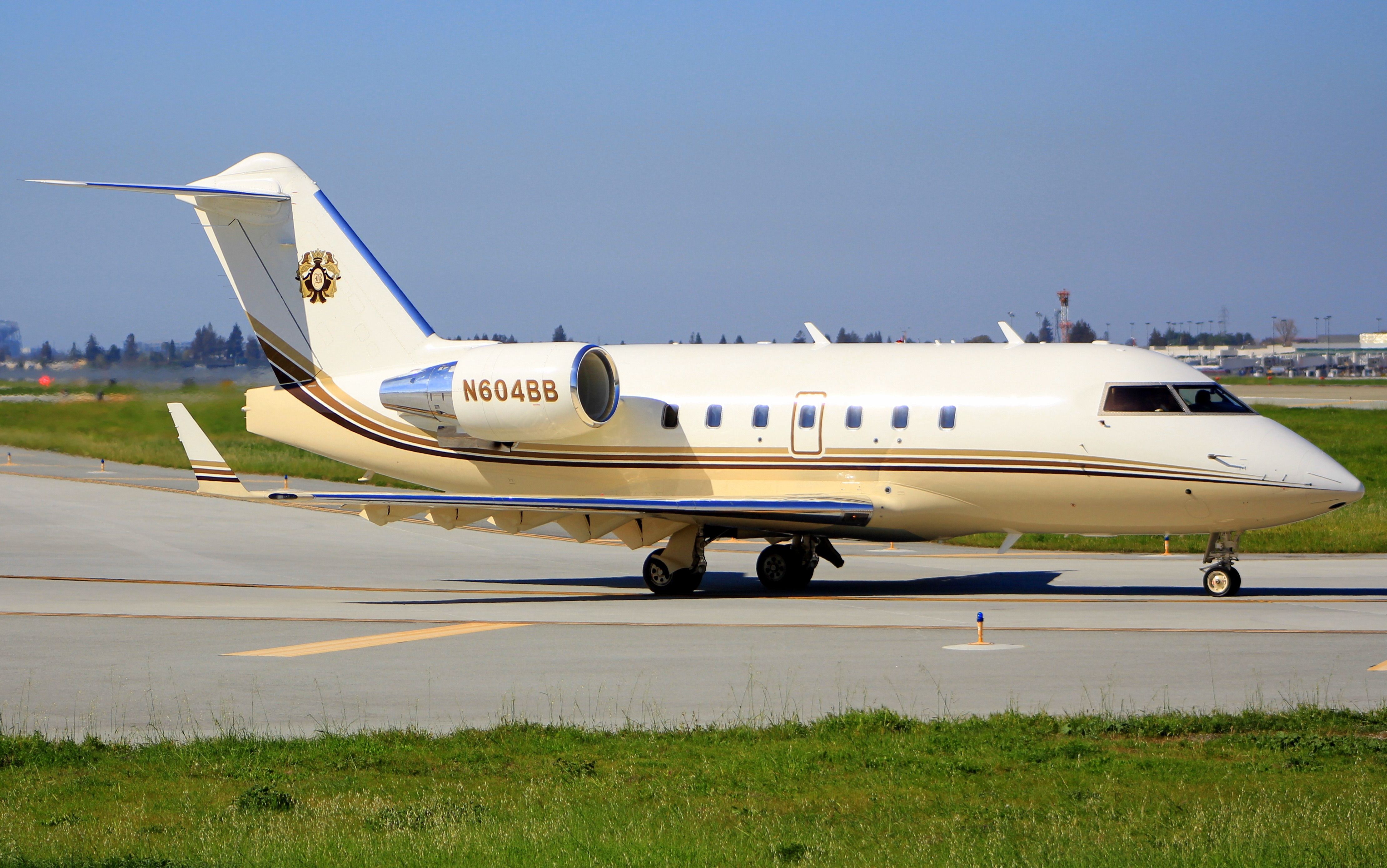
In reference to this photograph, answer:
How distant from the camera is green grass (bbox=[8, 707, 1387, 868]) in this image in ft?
26.9

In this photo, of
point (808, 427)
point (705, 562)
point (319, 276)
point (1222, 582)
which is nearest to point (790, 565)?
point (705, 562)

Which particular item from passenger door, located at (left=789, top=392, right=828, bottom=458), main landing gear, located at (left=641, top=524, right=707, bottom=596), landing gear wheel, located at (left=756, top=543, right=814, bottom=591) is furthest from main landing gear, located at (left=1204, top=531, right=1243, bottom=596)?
main landing gear, located at (left=641, top=524, right=707, bottom=596)

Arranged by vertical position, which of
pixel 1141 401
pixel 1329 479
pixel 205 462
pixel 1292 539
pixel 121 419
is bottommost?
pixel 1292 539

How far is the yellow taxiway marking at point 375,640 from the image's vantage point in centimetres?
1667

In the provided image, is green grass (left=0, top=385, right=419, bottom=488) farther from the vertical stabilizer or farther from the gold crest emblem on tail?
the gold crest emblem on tail

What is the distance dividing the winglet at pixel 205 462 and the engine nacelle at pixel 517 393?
4.05 m

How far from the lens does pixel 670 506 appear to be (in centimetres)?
2209

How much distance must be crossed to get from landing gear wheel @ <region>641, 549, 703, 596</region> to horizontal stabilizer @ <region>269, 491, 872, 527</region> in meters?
1.42

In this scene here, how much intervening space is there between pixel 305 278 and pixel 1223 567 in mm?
16431

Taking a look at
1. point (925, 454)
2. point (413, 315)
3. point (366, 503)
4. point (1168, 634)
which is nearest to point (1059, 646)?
point (1168, 634)

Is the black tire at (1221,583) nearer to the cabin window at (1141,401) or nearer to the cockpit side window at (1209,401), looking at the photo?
the cockpit side window at (1209,401)

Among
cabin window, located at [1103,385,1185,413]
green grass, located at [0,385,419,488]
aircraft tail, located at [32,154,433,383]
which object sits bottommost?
green grass, located at [0,385,419,488]

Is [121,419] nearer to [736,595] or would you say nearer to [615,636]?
[736,595]

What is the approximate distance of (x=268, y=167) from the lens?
25.5 metres
